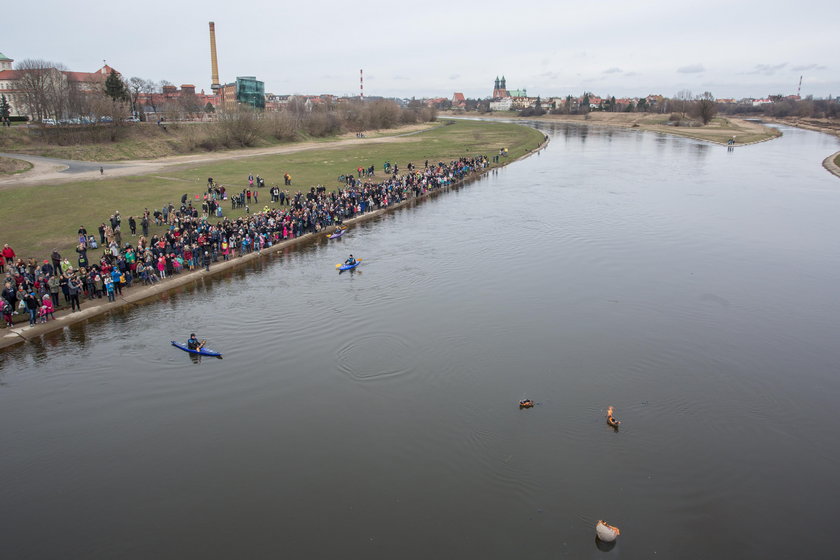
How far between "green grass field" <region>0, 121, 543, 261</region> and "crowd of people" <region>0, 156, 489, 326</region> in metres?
1.32

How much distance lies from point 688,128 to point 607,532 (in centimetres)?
14988

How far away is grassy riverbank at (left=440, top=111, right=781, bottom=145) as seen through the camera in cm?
11452

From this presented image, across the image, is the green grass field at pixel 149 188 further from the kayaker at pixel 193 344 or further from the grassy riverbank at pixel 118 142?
the kayaker at pixel 193 344

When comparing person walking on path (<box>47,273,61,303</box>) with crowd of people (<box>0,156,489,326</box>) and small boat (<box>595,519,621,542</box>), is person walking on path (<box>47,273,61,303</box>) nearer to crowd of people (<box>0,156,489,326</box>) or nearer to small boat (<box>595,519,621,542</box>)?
crowd of people (<box>0,156,489,326</box>)

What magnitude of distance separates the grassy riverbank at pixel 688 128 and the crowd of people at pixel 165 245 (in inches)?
3703

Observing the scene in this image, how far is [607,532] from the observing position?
1232 cm

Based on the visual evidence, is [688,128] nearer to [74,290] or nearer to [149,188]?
[149,188]

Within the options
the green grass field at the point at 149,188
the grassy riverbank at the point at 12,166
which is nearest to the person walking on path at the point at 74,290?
the green grass field at the point at 149,188

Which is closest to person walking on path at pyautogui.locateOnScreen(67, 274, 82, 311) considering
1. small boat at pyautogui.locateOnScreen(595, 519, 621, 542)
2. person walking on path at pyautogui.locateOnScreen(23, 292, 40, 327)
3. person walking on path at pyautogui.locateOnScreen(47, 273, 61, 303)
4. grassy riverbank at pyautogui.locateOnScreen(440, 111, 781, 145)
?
person walking on path at pyautogui.locateOnScreen(47, 273, 61, 303)

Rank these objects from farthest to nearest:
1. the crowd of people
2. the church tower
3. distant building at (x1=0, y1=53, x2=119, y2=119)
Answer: the church tower, distant building at (x1=0, y1=53, x2=119, y2=119), the crowd of people

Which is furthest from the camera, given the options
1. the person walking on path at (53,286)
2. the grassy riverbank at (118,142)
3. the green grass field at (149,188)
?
the grassy riverbank at (118,142)

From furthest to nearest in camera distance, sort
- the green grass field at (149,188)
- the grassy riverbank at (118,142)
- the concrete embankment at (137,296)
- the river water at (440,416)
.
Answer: the grassy riverbank at (118,142), the green grass field at (149,188), the concrete embankment at (137,296), the river water at (440,416)

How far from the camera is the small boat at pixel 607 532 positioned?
40.4 ft

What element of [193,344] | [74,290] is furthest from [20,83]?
[193,344]
